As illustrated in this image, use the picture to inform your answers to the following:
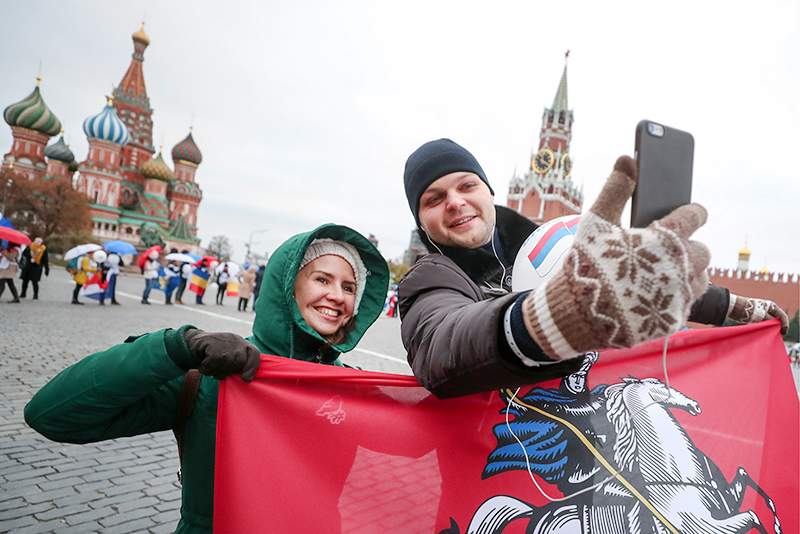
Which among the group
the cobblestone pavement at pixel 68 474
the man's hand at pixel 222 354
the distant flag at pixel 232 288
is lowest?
the distant flag at pixel 232 288

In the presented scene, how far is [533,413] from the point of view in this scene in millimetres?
1571

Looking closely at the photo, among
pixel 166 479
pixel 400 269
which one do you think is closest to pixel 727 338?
pixel 166 479

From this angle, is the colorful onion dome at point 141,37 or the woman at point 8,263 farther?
the colorful onion dome at point 141,37

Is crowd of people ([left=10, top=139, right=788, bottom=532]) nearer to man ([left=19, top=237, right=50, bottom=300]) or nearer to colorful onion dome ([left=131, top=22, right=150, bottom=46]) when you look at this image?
man ([left=19, top=237, right=50, bottom=300])

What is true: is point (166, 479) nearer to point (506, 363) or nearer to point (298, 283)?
point (298, 283)

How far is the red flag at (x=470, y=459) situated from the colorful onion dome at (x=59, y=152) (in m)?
66.6

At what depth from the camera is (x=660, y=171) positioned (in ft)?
3.58

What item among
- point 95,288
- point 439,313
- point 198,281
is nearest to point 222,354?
point 439,313

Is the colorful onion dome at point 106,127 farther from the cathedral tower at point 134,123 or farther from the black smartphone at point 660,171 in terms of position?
the black smartphone at point 660,171

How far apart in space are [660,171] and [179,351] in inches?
56.4

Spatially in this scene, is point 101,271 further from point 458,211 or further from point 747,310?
point 747,310

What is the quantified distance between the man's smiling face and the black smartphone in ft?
2.34

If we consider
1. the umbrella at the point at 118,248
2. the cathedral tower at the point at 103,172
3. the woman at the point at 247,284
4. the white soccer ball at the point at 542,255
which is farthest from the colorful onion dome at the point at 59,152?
the white soccer ball at the point at 542,255

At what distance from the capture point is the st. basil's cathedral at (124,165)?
172 feet
